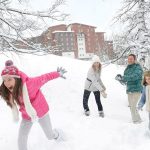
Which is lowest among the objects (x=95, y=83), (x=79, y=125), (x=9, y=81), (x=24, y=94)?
(x=79, y=125)

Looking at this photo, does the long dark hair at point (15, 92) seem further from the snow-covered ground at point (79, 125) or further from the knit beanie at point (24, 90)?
the snow-covered ground at point (79, 125)

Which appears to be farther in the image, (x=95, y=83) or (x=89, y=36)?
(x=89, y=36)

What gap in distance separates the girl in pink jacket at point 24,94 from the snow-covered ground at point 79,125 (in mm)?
1021

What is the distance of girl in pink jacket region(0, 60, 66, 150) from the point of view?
6957mm

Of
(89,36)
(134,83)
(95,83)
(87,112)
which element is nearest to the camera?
(134,83)

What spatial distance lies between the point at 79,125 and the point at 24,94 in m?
2.83

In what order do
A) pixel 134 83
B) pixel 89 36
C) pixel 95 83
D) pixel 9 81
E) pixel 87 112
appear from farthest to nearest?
1. pixel 89 36
2. pixel 87 112
3. pixel 95 83
4. pixel 134 83
5. pixel 9 81

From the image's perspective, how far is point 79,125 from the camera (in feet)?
31.3

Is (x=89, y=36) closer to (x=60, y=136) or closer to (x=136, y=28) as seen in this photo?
(x=136, y=28)

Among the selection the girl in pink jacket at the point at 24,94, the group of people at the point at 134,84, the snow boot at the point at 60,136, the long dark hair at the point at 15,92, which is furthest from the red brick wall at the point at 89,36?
the long dark hair at the point at 15,92

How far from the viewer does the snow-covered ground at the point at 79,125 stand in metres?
8.33

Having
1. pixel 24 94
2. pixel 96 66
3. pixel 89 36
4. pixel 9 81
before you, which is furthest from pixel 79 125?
pixel 89 36

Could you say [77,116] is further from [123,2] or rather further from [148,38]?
[123,2]

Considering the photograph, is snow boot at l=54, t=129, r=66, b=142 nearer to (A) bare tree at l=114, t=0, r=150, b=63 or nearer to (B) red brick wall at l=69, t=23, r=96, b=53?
(A) bare tree at l=114, t=0, r=150, b=63
